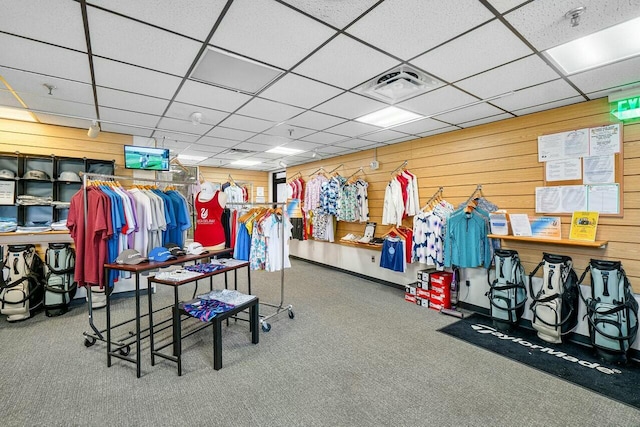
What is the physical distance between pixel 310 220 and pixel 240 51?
5.00 meters

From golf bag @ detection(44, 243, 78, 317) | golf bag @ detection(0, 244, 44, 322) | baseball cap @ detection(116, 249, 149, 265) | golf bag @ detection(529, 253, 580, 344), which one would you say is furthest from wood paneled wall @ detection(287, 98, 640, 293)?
golf bag @ detection(0, 244, 44, 322)

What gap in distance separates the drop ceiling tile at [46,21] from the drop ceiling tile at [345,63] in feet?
5.16

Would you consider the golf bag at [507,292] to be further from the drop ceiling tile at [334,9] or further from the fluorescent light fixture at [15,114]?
the fluorescent light fixture at [15,114]

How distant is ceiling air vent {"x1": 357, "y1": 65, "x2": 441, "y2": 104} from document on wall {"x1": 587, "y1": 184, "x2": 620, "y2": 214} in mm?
2143

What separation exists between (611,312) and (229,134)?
5333 millimetres

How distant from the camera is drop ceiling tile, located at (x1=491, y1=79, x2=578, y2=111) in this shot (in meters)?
2.82

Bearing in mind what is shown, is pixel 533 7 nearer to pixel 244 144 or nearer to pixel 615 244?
pixel 615 244

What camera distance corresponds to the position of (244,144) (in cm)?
557

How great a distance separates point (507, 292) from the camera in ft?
11.5

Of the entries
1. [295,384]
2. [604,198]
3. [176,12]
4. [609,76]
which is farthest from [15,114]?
[604,198]

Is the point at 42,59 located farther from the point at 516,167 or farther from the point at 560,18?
the point at 516,167

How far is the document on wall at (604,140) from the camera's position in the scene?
300 centimetres

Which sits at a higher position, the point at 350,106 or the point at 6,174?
the point at 350,106

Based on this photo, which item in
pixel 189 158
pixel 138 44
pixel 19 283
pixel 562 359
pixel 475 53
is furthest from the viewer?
pixel 189 158
